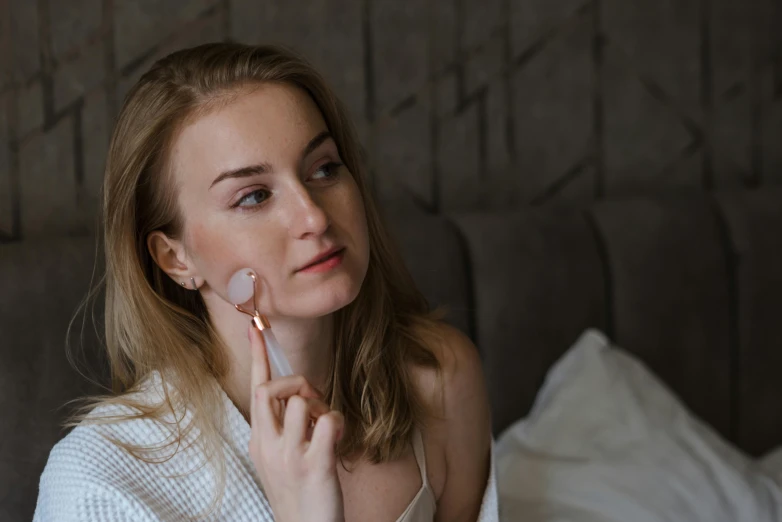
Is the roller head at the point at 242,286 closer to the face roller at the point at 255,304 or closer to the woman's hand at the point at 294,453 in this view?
the face roller at the point at 255,304

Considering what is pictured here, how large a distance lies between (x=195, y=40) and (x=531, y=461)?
3.13ft

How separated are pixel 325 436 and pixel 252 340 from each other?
5.8 inches

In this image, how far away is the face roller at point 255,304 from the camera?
1.04m

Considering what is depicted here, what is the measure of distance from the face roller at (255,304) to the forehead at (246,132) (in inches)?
5.1

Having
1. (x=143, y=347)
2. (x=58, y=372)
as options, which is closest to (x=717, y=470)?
(x=143, y=347)

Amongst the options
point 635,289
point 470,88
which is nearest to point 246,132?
point 470,88

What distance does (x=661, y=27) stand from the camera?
191 cm

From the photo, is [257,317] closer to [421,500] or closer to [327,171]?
[327,171]

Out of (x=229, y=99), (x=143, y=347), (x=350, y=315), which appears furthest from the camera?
(x=350, y=315)

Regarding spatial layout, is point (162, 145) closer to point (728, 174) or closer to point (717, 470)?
point (717, 470)

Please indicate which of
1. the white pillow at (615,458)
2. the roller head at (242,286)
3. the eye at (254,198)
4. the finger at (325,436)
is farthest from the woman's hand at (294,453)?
the white pillow at (615,458)

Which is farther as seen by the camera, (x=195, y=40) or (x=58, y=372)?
(x=195, y=40)

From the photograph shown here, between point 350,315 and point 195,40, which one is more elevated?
point 195,40

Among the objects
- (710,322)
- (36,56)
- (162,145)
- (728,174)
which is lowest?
(710,322)
